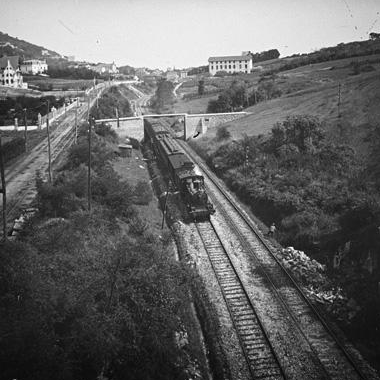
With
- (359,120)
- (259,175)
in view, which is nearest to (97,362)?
(259,175)

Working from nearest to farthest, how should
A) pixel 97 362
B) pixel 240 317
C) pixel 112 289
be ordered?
1. pixel 97 362
2. pixel 112 289
3. pixel 240 317

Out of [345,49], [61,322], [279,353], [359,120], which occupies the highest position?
[345,49]

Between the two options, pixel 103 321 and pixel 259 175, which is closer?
pixel 103 321

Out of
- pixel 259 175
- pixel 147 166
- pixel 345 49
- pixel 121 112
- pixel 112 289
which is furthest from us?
pixel 345 49

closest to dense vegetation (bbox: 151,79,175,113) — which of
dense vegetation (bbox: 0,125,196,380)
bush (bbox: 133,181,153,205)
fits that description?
bush (bbox: 133,181,153,205)

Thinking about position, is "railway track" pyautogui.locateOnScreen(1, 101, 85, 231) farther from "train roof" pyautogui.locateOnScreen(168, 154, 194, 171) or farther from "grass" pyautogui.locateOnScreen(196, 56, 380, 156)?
"grass" pyautogui.locateOnScreen(196, 56, 380, 156)

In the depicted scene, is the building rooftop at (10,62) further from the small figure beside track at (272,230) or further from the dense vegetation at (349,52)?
the small figure beside track at (272,230)

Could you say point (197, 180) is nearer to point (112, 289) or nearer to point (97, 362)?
point (112, 289)

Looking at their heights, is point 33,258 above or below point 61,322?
above

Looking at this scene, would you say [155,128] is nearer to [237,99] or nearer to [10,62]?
[237,99]
